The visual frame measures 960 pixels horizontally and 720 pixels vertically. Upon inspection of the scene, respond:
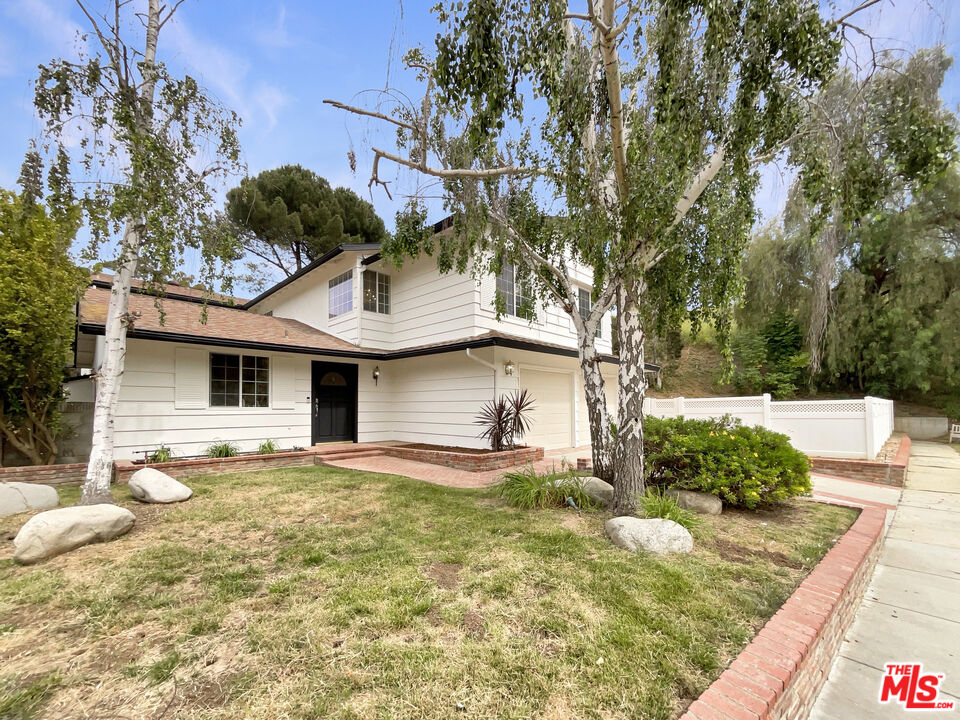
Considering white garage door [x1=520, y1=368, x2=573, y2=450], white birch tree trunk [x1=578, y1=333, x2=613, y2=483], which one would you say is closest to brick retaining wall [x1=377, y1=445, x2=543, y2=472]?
white garage door [x1=520, y1=368, x2=573, y2=450]

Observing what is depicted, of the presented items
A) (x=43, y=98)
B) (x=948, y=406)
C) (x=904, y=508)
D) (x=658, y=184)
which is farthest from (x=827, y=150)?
(x=948, y=406)

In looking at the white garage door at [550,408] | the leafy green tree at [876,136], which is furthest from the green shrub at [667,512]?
the white garage door at [550,408]

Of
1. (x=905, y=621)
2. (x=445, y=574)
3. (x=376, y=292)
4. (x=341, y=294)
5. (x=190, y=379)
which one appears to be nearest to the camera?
(x=905, y=621)

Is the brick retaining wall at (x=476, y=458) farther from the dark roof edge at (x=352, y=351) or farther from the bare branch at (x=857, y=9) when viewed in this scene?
the bare branch at (x=857, y=9)

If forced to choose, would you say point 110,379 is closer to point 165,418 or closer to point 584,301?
point 165,418

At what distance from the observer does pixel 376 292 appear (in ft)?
36.6

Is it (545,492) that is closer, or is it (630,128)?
(630,128)

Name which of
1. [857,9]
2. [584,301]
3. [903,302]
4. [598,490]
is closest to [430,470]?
[598,490]

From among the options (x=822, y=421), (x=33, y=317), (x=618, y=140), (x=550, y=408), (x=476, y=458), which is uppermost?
(x=618, y=140)

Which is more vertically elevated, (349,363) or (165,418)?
(349,363)

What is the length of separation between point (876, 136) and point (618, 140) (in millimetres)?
2576

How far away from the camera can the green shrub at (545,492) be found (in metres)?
5.14

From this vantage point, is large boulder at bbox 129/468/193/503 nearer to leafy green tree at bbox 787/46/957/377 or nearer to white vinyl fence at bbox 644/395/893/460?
leafy green tree at bbox 787/46/957/377

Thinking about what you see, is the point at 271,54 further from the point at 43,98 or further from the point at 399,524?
the point at 399,524
